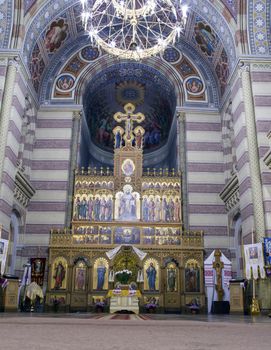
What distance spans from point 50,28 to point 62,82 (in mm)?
2755

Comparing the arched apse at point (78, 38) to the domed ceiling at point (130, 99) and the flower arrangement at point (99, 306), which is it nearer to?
the domed ceiling at point (130, 99)

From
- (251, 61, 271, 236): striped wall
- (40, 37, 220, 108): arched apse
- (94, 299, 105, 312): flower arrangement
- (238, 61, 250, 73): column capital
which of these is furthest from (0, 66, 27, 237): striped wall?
(251, 61, 271, 236): striped wall

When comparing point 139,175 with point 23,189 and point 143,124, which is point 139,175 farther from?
point 143,124

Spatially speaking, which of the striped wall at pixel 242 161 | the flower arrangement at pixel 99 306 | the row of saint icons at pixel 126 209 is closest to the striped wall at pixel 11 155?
the row of saint icons at pixel 126 209

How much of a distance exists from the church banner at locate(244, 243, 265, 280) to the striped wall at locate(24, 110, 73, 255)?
838 cm

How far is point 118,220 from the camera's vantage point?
635 inches

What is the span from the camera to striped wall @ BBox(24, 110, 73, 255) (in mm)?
16938

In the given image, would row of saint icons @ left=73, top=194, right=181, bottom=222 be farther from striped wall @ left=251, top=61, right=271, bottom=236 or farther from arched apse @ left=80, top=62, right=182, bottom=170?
arched apse @ left=80, top=62, right=182, bottom=170

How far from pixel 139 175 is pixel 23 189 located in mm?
5022

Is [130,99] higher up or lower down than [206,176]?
higher up

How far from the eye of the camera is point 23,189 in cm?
1609

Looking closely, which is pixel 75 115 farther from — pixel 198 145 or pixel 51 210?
pixel 198 145

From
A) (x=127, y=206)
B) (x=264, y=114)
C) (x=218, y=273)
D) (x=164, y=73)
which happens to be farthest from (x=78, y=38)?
(x=218, y=273)

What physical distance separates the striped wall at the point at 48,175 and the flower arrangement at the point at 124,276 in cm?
409
